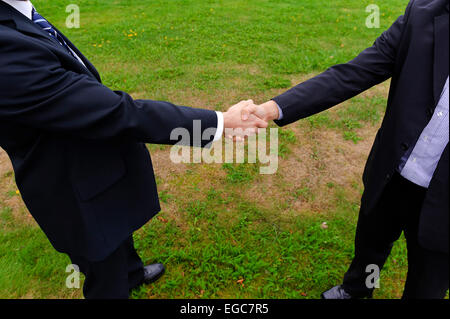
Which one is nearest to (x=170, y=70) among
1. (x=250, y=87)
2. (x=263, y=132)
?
(x=250, y=87)

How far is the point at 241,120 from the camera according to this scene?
2494mm

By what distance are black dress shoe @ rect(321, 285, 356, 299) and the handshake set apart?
1452 mm

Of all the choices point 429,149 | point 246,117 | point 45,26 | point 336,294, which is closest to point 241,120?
point 246,117

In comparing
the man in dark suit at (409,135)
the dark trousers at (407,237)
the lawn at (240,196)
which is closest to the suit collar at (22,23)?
the man in dark suit at (409,135)

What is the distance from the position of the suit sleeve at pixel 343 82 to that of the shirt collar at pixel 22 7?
5.09 ft

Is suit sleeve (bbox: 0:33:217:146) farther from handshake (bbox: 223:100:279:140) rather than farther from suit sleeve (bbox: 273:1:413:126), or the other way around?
suit sleeve (bbox: 273:1:413:126)

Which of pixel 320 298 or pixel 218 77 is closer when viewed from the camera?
pixel 320 298

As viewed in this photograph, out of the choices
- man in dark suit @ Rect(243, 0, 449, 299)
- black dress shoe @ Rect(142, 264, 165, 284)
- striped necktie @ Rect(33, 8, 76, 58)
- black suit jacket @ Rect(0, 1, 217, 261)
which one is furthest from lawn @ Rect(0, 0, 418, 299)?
striped necktie @ Rect(33, 8, 76, 58)

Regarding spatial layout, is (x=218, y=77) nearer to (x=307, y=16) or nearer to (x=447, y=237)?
(x=307, y=16)

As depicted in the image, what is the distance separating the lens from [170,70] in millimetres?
6328

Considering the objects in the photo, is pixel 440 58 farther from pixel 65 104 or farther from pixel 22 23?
pixel 22 23

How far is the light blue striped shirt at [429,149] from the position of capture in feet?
5.27

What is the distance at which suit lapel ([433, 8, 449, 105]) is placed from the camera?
62.1 inches

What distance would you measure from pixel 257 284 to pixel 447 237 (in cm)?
168
